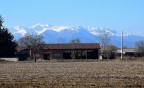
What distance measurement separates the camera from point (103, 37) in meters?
166

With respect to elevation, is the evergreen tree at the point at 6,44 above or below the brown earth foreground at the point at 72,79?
above

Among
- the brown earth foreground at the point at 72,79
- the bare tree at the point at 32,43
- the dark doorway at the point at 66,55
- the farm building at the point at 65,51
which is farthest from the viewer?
the farm building at the point at 65,51

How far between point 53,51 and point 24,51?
25.7 feet

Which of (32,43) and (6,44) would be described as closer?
(6,44)

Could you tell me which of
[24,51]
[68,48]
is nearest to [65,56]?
[68,48]

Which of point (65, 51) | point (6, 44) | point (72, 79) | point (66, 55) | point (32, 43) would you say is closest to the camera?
point (72, 79)

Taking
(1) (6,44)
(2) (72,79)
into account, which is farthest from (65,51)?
(2) (72,79)

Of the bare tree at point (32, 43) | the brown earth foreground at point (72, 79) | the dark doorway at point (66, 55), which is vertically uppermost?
the bare tree at point (32, 43)

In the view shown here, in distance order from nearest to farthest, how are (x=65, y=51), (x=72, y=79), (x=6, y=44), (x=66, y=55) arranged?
(x=72, y=79) → (x=6, y=44) → (x=66, y=55) → (x=65, y=51)

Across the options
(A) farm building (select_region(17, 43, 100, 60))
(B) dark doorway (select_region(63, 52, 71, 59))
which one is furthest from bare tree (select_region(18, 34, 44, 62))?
(B) dark doorway (select_region(63, 52, 71, 59))

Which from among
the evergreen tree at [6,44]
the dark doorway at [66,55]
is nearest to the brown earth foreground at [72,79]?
the evergreen tree at [6,44]

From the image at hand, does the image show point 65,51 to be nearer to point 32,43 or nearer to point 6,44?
point 32,43

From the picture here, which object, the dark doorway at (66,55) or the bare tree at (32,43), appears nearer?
the bare tree at (32,43)

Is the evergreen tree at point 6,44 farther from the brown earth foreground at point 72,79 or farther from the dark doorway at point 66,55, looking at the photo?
the brown earth foreground at point 72,79
